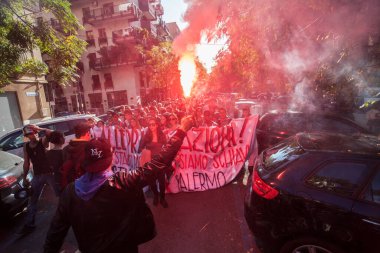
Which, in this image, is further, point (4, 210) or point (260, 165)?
point (4, 210)

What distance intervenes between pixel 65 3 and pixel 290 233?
11.1 metres

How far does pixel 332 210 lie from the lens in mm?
2391

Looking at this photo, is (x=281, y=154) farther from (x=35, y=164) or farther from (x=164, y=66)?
(x=164, y=66)

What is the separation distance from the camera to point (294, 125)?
5152 millimetres

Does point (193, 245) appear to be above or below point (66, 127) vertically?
below

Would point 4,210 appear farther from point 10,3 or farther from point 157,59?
point 157,59

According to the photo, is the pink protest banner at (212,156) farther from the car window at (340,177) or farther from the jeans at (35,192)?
the jeans at (35,192)

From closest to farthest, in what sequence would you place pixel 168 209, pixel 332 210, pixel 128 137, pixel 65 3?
pixel 332 210, pixel 168 209, pixel 128 137, pixel 65 3

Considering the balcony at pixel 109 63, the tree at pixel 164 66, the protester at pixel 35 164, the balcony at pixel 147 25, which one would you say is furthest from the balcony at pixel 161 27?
the protester at pixel 35 164

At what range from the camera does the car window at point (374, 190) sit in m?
2.31

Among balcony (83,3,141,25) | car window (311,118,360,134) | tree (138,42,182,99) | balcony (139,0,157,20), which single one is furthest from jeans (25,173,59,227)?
balcony (139,0,157,20)

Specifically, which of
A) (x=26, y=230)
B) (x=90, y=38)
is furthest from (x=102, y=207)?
(x=90, y=38)

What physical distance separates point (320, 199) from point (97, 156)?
2.37m

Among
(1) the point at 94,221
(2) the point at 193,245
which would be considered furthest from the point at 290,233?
(1) the point at 94,221
